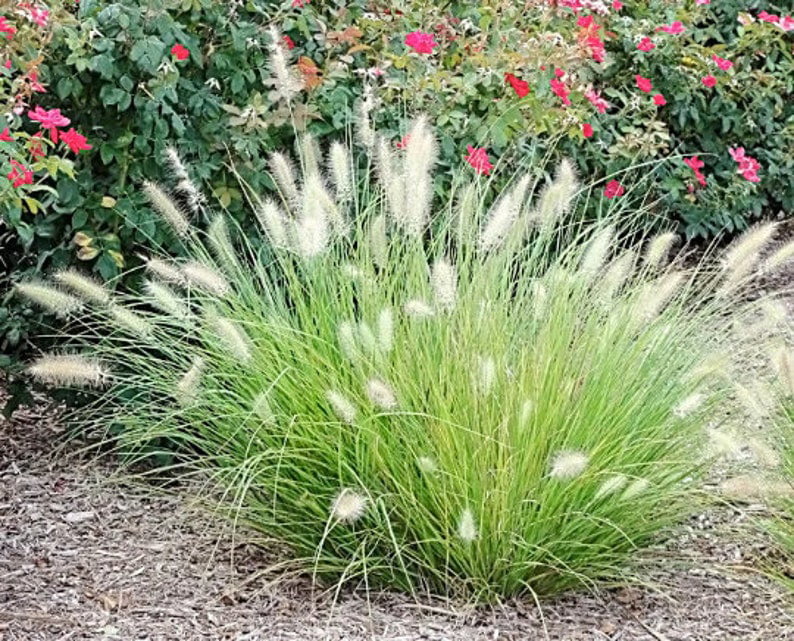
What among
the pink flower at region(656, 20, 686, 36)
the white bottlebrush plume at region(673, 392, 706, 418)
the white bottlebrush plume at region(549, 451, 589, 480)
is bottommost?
the white bottlebrush plume at region(673, 392, 706, 418)

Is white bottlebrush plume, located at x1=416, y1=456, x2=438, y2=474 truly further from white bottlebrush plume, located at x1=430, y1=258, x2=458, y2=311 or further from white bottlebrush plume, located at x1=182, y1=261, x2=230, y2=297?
white bottlebrush plume, located at x1=182, y1=261, x2=230, y2=297

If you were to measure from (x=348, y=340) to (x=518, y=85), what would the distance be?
5.52 feet

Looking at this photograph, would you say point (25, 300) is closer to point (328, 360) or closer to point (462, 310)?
point (328, 360)

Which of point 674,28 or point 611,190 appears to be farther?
point 674,28

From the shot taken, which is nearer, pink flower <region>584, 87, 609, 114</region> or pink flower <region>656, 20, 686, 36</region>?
pink flower <region>584, 87, 609, 114</region>

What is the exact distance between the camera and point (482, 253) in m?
3.32

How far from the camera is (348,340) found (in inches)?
121

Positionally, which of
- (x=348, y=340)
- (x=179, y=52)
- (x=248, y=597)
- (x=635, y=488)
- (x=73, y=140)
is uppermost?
(x=179, y=52)

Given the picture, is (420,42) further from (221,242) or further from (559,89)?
(221,242)

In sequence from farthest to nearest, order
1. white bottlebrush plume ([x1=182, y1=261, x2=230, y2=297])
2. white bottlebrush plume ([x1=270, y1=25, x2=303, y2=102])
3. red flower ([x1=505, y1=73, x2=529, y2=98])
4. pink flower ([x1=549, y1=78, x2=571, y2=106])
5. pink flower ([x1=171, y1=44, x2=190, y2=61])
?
1. pink flower ([x1=549, y1=78, x2=571, y2=106])
2. red flower ([x1=505, y1=73, x2=529, y2=98])
3. pink flower ([x1=171, y1=44, x2=190, y2=61])
4. white bottlebrush plume ([x1=270, y1=25, x2=303, y2=102])
5. white bottlebrush plume ([x1=182, y1=261, x2=230, y2=297])

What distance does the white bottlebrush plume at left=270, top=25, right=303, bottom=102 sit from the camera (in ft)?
11.7

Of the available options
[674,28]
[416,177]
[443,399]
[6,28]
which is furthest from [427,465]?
[674,28]

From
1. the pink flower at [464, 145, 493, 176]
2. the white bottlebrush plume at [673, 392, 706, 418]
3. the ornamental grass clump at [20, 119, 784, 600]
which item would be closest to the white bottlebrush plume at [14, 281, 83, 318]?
the ornamental grass clump at [20, 119, 784, 600]

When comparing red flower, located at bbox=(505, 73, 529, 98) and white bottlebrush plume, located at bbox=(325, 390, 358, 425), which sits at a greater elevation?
red flower, located at bbox=(505, 73, 529, 98)
